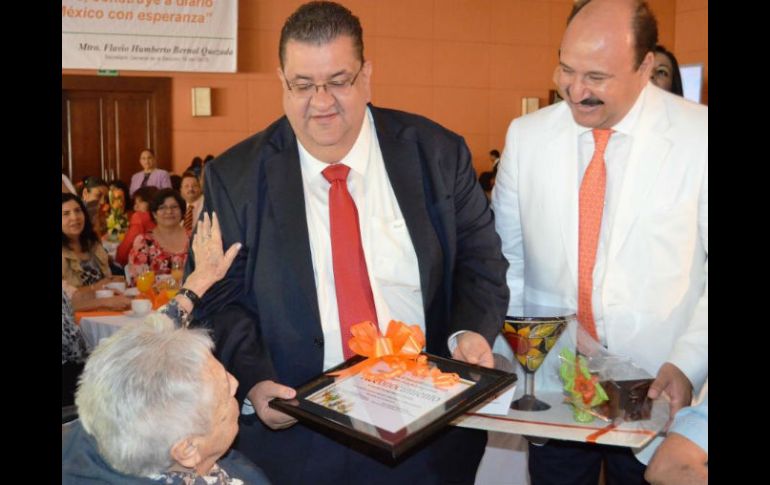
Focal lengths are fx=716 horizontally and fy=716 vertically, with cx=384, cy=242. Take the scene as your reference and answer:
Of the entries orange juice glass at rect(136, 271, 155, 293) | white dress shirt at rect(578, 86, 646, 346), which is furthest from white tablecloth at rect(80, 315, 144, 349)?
white dress shirt at rect(578, 86, 646, 346)

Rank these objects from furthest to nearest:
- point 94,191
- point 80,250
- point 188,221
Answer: point 94,191 < point 188,221 < point 80,250

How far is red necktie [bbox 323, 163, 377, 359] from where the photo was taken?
74.5 inches

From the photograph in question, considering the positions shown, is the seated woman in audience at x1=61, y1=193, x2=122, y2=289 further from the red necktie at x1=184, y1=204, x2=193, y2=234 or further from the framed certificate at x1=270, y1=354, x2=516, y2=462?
the framed certificate at x1=270, y1=354, x2=516, y2=462

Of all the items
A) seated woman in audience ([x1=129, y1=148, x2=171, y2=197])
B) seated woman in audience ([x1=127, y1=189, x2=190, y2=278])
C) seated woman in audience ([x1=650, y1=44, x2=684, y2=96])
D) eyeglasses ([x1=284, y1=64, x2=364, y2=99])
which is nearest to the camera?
eyeglasses ([x1=284, y1=64, x2=364, y2=99])

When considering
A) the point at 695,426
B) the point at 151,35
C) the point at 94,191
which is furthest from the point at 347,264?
the point at 151,35

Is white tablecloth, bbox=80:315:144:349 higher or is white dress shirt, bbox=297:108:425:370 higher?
white dress shirt, bbox=297:108:425:370

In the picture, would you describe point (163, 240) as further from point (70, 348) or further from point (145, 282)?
point (70, 348)

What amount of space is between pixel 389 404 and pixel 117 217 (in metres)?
5.86

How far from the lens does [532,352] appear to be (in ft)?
6.07

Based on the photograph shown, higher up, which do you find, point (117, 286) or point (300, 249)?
point (300, 249)

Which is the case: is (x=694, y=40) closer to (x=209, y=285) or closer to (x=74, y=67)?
(x=74, y=67)

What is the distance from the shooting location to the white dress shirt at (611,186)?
2.10 m

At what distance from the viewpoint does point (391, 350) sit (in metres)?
1.72

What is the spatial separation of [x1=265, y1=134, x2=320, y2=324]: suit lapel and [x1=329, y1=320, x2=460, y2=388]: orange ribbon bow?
7.2 inches
